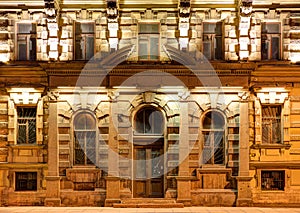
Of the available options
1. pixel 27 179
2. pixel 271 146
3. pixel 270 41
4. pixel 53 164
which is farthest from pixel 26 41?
pixel 271 146

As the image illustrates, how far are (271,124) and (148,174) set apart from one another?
5538 millimetres

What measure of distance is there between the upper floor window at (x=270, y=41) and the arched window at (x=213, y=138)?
3286 millimetres

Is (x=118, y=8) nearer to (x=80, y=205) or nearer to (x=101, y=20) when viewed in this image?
(x=101, y=20)

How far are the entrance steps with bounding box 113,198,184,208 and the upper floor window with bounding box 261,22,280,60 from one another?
7.11 meters

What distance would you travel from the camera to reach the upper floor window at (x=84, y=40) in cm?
2114

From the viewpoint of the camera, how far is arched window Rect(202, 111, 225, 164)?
68.3 ft

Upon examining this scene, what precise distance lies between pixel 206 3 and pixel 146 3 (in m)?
2.48

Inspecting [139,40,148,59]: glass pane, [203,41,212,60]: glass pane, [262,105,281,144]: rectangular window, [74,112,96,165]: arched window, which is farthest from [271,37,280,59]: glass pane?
[74,112,96,165]: arched window

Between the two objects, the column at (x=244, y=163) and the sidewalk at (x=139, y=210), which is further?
the column at (x=244, y=163)

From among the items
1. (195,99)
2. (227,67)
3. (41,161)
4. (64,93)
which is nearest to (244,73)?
(227,67)

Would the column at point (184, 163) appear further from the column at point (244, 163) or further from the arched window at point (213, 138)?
the column at point (244, 163)

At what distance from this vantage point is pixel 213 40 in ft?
69.3

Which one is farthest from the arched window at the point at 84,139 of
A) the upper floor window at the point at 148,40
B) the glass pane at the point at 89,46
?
the upper floor window at the point at 148,40

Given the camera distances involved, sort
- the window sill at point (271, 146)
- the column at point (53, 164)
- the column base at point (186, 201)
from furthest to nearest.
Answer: the window sill at point (271, 146)
the column at point (53, 164)
the column base at point (186, 201)
